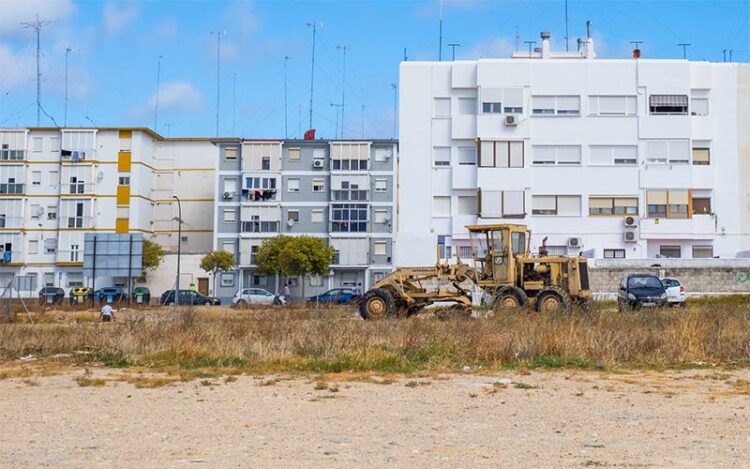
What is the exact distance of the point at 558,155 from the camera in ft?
189

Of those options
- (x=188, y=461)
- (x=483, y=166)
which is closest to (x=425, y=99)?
(x=483, y=166)

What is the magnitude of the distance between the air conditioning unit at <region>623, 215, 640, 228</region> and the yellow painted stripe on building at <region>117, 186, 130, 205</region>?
40.3m

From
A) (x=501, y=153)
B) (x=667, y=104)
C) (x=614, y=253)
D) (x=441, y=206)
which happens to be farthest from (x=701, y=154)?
(x=441, y=206)

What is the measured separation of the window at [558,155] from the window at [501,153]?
1.14m

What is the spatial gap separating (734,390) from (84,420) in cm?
969

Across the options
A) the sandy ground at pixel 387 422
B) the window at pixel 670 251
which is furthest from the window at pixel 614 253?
the sandy ground at pixel 387 422

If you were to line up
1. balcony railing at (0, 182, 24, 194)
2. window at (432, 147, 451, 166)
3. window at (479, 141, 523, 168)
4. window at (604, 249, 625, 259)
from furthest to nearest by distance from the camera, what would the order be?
balcony railing at (0, 182, 24, 194) → window at (432, 147, 451, 166) → window at (479, 141, 523, 168) → window at (604, 249, 625, 259)

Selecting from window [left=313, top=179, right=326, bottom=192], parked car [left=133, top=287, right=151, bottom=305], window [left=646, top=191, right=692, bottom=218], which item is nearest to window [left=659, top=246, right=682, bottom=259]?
window [left=646, top=191, right=692, bottom=218]

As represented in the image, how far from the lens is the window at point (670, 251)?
5697cm

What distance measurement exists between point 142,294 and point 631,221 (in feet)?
116

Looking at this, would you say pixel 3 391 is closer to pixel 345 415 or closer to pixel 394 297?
pixel 345 415

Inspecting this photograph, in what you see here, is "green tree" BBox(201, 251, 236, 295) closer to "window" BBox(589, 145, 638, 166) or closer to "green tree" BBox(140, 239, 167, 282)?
"green tree" BBox(140, 239, 167, 282)

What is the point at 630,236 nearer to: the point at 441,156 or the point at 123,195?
the point at 441,156

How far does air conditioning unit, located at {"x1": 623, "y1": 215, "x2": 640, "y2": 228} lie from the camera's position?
55.9 m
